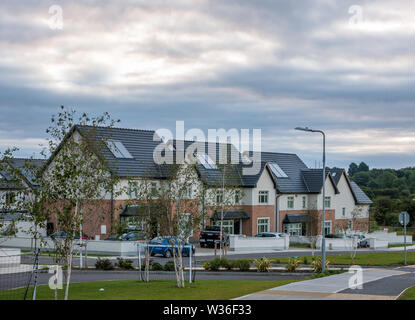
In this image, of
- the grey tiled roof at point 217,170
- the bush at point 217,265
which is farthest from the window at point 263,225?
the bush at point 217,265

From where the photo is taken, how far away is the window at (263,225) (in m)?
58.7

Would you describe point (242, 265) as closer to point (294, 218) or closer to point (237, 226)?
point (237, 226)

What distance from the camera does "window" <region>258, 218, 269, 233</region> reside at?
58688 mm

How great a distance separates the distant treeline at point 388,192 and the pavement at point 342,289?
43490mm

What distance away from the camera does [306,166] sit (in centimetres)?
6975

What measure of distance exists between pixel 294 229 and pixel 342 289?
41328mm

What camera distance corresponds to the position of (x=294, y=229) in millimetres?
62500

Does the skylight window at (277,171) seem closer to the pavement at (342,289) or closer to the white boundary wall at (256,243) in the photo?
the white boundary wall at (256,243)

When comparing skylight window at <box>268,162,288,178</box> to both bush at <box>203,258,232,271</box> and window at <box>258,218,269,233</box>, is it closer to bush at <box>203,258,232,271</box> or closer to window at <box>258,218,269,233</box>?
window at <box>258,218,269,233</box>

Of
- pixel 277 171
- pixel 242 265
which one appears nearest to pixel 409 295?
pixel 242 265

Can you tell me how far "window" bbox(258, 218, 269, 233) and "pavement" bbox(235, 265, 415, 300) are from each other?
31.4 metres
